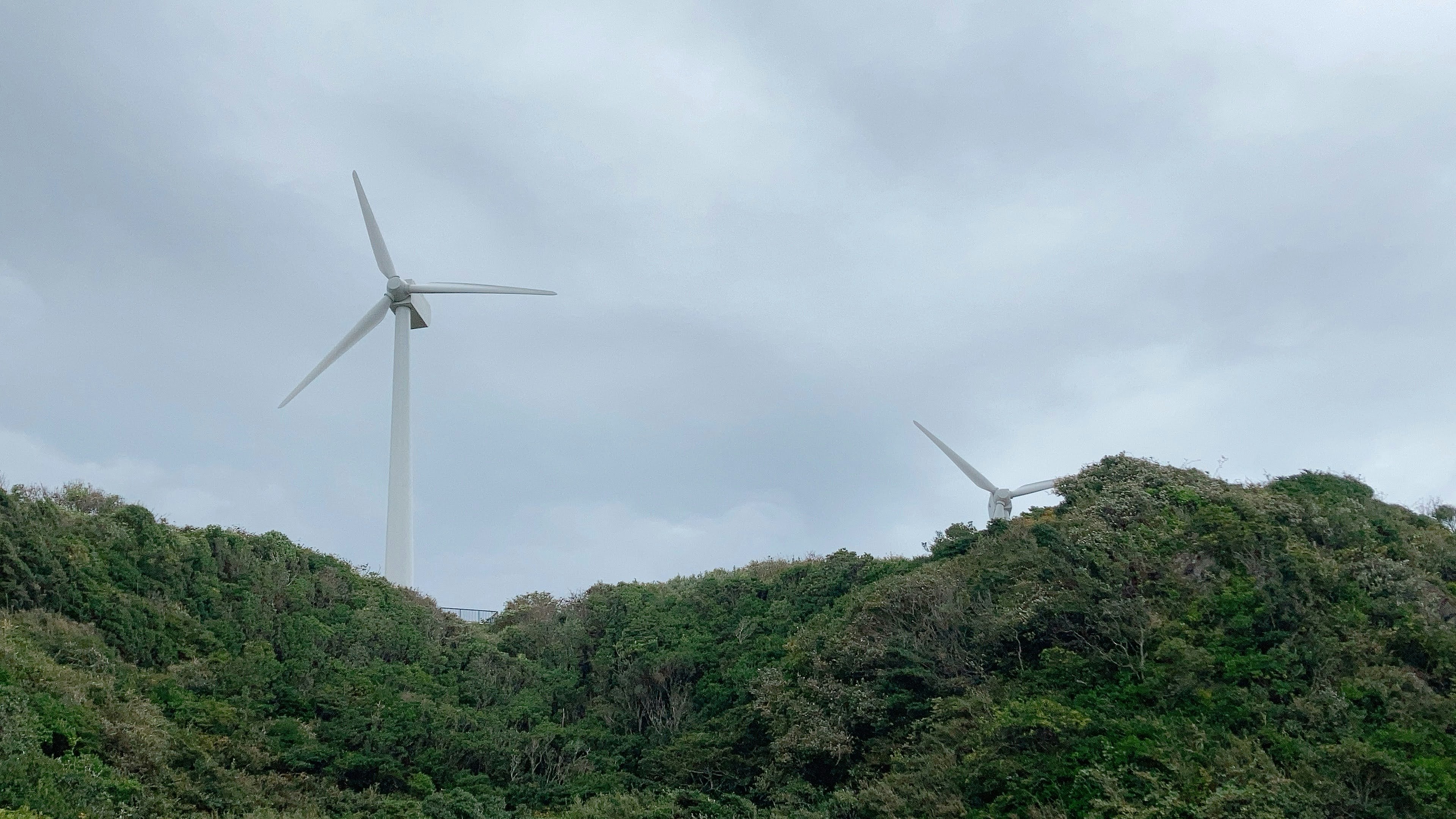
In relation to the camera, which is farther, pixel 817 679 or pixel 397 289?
pixel 397 289

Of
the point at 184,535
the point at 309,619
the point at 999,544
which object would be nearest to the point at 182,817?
the point at 309,619

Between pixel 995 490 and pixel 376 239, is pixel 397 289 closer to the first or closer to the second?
pixel 376 239

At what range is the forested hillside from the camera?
1989 centimetres

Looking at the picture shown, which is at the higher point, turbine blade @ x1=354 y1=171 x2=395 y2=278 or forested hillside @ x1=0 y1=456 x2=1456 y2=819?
turbine blade @ x1=354 y1=171 x2=395 y2=278

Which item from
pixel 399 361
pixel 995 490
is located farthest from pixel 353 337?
pixel 995 490

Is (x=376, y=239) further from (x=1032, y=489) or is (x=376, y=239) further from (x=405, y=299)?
(x=1032, y=489)

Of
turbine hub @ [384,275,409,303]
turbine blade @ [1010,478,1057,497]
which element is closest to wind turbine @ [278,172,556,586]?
turbine hub @ [384,275,409,303]

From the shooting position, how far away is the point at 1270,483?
1223 inches

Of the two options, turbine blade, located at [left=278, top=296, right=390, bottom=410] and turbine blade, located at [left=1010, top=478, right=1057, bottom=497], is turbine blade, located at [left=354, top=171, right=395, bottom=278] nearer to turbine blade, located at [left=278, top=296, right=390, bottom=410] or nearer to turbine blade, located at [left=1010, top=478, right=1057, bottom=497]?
turbine blade, located at [left=278, top=296, right=390, bottom=410]

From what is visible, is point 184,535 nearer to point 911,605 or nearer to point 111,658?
point 111,658

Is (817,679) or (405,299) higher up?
(405,299)

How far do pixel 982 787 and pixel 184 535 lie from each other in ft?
83.8

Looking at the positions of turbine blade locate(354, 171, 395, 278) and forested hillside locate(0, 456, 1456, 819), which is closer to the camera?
forested hillside locate(0, 456, 1456, 819)

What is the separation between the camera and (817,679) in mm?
28031
